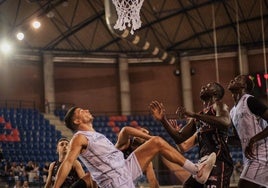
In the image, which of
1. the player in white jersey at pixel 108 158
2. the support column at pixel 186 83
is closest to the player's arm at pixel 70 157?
the player in white jersey at pixel 108 158

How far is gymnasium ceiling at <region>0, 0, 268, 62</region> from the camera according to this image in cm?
2453

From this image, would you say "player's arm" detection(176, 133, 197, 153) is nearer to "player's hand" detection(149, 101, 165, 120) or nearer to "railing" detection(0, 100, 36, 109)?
"player's hand" detection(149, 101, 165, 120)

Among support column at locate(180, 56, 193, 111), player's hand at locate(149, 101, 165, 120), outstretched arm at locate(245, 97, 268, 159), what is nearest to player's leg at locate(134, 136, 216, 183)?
player's hand at locate(149, 101, 165, 120)

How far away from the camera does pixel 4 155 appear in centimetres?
2094

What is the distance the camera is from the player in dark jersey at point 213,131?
20.5ft

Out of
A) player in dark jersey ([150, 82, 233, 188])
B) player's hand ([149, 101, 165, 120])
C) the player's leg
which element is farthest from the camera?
player's hand ([149, 101, 165, 120])

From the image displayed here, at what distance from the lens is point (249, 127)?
6.14 m

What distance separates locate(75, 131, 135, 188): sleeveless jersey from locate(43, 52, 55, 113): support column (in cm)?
2067

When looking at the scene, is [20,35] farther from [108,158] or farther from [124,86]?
[108,158]

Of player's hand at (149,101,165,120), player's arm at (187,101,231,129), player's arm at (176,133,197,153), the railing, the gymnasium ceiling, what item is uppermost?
the gymnasium ceiling

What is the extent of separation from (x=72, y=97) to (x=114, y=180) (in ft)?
72.7

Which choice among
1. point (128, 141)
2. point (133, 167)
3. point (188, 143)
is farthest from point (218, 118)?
point (128, 141)

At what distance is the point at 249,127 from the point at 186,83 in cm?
2290

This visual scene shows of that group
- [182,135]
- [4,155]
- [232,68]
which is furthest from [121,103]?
[182,135]
